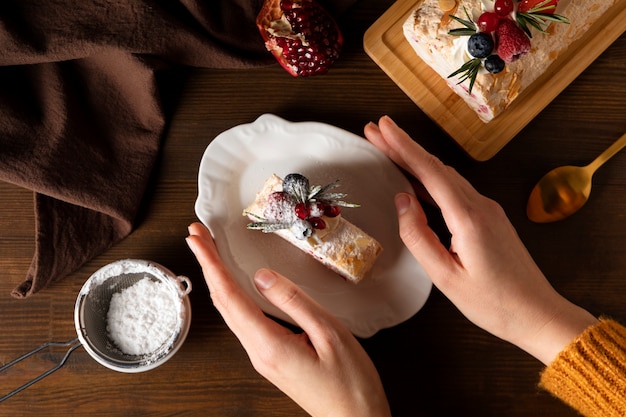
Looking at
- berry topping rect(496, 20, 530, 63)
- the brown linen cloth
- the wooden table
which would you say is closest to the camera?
berry topping rect(496, 20, 530, 63)

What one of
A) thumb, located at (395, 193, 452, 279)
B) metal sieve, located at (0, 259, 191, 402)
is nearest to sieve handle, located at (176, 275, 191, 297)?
metal sieve, located at (0, 259, 191, 402)

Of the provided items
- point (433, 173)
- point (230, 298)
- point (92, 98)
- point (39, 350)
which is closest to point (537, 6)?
point (433, 173)

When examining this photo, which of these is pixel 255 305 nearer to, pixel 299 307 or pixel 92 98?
pixel 299 307

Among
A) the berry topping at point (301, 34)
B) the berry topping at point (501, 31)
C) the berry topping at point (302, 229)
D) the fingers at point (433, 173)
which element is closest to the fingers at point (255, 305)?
the berry topping at point (302, 229)

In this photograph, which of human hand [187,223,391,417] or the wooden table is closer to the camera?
human hand [187,223,391,417]

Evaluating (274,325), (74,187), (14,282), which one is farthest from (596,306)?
(14,282)

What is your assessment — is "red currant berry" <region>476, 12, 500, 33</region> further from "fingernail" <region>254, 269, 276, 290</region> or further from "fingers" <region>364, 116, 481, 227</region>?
"fingernail" <region>254, 269, 276, 290</region>

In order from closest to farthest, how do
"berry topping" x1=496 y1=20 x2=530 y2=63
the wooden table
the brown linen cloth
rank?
"berry topping" x1=496 y1=20 x2=530 y2=63, the brown linen cloth, the wooden table
